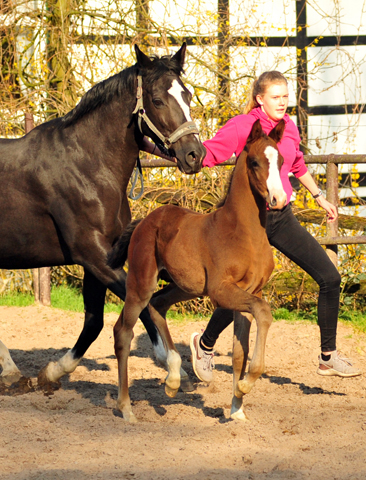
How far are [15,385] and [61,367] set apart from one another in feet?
1.25

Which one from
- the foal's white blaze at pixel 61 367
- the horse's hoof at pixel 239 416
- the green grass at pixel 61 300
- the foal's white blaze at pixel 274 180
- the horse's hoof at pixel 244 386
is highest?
the foal's white blaze at pixel 274 180

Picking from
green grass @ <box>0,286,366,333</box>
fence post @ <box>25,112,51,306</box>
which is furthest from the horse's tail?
fence post @ <box>25,112,51,306</box>

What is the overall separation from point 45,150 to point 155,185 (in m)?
2.92

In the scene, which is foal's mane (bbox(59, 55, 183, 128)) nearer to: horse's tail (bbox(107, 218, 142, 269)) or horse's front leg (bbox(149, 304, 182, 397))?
horse's tail (bbox(107, 218, 142, 269))

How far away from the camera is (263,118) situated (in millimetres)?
3742

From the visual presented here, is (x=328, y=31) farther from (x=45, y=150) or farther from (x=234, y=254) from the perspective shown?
(x=234, y=254)

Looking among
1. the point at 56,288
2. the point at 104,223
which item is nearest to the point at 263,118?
the point at 104,223

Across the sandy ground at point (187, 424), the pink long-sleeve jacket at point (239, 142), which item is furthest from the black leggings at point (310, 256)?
the sandy ground at point (187, 424)

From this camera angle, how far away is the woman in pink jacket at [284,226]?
3697mm

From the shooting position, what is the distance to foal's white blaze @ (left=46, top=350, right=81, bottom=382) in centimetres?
432

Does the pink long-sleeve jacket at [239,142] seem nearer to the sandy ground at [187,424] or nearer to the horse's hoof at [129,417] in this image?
the sandy ground at [187,424]

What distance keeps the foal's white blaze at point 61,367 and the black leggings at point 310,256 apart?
1550 mm

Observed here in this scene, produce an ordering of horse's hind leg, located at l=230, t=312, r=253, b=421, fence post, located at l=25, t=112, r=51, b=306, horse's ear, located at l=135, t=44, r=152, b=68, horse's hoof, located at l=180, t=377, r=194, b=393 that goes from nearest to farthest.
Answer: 1. horse's hind leg, located at l=230, t=312, r=253, b=421
2. horse's ear, located at l=135, t=44, r=152, b=68
3. horse's hoof, located at l=180, t=377, r=194, b=393
4. fence post, located at l=25, t=112, r=51, b=306

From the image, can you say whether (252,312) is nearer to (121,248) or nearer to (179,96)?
(121,248)
